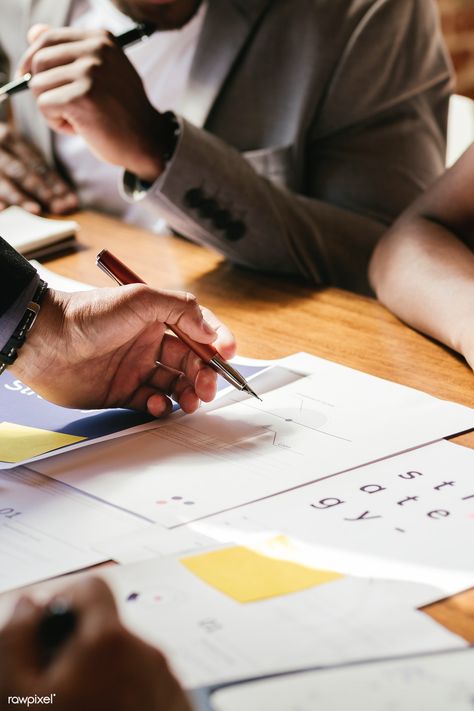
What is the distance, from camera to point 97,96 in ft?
4.07

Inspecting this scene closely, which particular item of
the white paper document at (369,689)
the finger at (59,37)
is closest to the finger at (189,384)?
the white paper document at (369,689)

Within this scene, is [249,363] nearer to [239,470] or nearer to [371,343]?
[371,343]

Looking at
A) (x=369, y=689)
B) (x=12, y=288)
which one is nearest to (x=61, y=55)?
(x=12, y=288)

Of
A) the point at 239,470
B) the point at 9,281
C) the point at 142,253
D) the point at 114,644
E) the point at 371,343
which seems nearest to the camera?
the point at 114,644

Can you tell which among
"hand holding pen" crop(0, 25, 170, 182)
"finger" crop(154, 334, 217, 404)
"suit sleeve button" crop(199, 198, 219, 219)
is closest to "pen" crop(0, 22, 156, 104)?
"hand holding pen" crop(0, 25, 170, 182)

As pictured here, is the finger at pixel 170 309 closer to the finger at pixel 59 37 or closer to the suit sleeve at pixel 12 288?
the suit sleeve at pixel 12 288

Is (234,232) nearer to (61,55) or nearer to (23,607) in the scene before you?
(61,55)

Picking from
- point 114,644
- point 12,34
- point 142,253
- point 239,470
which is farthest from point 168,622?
point 12,34

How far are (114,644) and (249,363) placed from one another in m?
0.48

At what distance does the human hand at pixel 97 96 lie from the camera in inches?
48.9

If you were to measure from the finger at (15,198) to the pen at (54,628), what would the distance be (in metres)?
1.14

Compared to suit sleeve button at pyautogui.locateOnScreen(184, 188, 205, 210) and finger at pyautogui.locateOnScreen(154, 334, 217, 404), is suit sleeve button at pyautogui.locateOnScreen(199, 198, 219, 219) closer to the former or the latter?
suit sleeve button at pyautogui.locateOnScreen(184, 188, 205, 210)

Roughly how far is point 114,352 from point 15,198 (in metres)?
0.82

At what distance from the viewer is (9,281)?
2.78 ft
